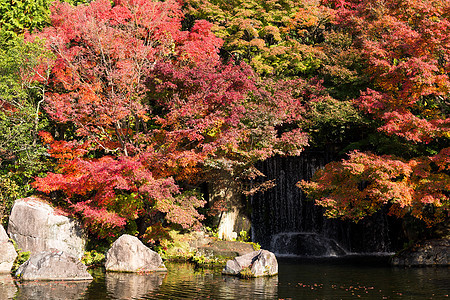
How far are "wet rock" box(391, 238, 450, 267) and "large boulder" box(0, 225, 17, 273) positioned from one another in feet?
50.1

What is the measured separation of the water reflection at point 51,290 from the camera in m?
12.0

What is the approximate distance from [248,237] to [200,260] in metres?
5.85

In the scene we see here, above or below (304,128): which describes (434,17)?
above

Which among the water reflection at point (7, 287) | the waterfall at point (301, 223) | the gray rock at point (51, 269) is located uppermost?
the waterfall at point (301, 223)

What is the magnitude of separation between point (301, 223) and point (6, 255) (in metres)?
16.0

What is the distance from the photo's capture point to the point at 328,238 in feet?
85.5

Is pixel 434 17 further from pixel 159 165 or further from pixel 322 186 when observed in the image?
pixel 159 165

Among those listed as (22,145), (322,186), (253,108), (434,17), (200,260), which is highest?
(434,17)

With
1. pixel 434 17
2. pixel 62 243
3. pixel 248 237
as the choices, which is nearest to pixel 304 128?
pixel 248 237

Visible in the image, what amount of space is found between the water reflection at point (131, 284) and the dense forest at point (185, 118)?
3.18 metres

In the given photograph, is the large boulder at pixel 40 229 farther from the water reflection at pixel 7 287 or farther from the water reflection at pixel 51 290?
the water reflection at pixel 51 290

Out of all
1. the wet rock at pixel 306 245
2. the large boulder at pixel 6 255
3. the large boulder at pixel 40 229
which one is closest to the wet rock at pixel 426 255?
the wet rock at pixel 306 245

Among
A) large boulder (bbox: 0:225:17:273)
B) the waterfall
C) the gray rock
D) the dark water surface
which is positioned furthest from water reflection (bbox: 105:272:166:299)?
the waterfall

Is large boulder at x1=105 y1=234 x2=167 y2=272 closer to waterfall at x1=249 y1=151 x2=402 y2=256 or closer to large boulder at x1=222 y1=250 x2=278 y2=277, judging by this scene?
large boulder at x1=222 y1=250 x2=278 y2=277
